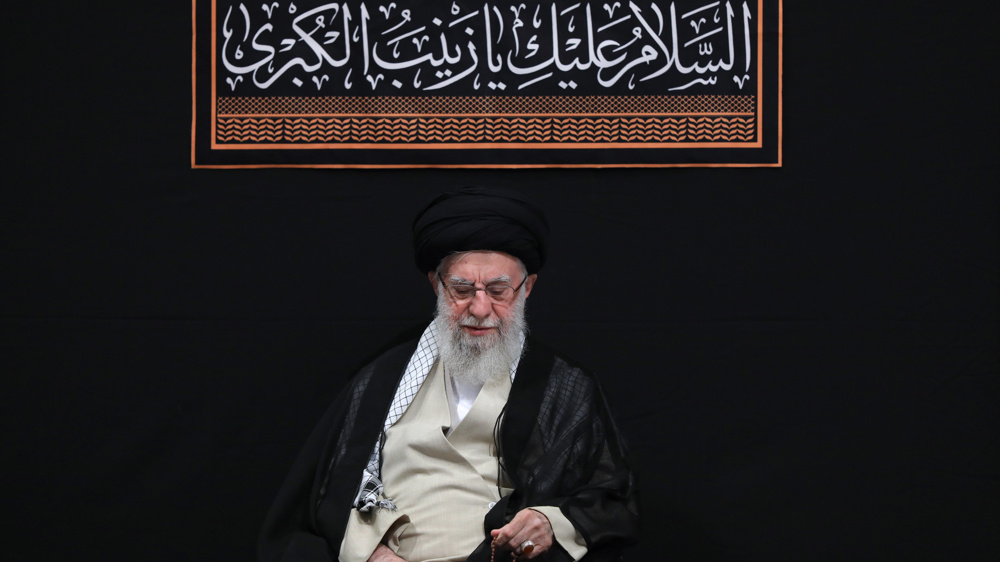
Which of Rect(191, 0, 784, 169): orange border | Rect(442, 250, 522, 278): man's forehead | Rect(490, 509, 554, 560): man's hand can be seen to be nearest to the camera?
Rect(490, 509, 554, 560): man's hand

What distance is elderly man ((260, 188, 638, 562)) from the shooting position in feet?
6.82

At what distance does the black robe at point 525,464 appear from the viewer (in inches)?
82.2

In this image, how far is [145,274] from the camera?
2.77m

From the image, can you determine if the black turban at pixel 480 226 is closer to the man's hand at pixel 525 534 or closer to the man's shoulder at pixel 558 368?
the man's shoulder at pixel 558 368

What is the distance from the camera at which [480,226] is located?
216 cm

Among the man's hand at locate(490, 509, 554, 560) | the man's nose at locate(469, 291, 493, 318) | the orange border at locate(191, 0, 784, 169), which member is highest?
the orange border at locate(191, 0, 784, 169)

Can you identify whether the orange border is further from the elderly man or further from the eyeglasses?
the eyeglasses

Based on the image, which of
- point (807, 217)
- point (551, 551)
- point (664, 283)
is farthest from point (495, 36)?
point (551, 551)

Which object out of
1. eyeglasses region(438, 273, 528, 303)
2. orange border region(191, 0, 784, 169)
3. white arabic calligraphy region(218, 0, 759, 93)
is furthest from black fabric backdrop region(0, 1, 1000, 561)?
eyeglasses region(438, 273, 528, 303)

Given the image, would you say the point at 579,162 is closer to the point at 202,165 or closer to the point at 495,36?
the point at 495,36

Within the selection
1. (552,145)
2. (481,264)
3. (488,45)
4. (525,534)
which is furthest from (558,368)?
(488,45)

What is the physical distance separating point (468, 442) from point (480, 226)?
0.49m

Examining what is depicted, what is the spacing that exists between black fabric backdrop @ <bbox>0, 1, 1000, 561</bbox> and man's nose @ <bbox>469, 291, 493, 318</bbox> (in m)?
0.59

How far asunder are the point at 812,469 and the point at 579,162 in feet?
3.62
